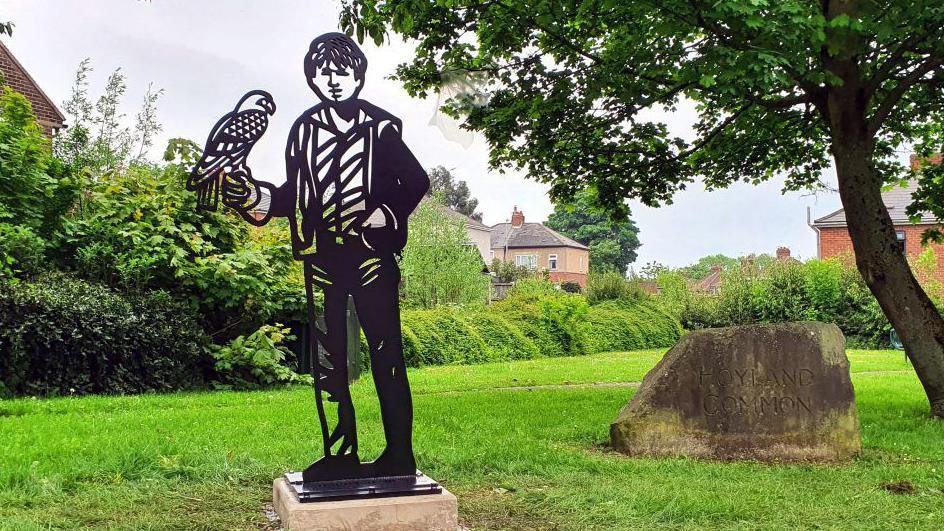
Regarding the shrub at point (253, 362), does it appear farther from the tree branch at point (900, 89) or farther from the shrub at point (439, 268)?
the shrub at point (439, 268)

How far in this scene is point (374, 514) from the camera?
481 centimetres

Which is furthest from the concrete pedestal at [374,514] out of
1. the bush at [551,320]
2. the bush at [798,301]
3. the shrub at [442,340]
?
the bush at [798,301]

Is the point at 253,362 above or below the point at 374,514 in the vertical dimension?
above

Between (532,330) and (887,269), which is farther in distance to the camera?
(532,330)

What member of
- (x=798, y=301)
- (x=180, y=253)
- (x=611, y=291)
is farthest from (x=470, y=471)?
(x=611, y=291)

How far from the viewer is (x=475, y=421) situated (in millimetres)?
9102

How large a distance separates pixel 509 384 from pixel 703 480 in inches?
335

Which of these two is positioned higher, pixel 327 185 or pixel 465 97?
pixel 465 97

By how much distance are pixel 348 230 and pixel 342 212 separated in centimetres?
12

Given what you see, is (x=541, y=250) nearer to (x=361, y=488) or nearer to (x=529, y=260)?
(x=529, y=260)


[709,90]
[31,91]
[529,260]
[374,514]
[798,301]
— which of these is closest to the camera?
[374,514]

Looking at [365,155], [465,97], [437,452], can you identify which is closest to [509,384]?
[465,97]

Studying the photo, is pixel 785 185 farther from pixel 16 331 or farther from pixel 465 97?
pixel 16 331

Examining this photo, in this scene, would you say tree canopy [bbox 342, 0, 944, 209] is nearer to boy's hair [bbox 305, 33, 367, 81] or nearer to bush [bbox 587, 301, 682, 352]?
boy's hair [bbox 305, 33, 367, 81]
